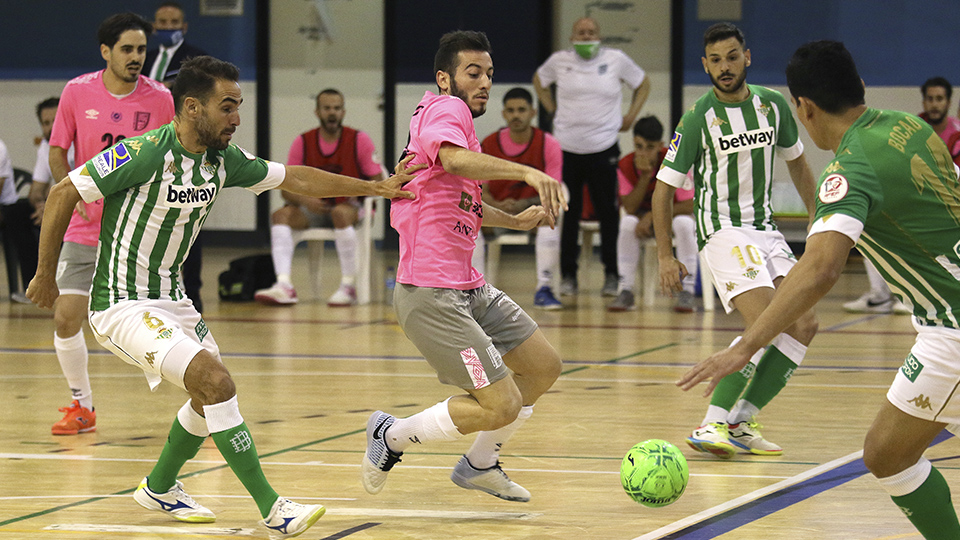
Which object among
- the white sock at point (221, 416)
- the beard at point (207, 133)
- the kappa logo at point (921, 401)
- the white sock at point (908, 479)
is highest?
the beard at point (207, 133)

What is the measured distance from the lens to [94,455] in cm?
548

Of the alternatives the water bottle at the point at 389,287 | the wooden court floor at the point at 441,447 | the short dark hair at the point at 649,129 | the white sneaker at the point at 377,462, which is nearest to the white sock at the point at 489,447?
the wooden court floor at the point at 441,447

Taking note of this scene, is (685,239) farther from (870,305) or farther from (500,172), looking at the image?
(500,172)

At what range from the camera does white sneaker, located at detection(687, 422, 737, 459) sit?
17.7 ft

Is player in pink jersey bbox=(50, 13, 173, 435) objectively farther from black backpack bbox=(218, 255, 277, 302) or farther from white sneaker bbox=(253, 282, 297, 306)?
black backpack bbox=(218, 255, 277, 302)

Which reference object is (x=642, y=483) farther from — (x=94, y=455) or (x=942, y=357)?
(x=94, y=455)

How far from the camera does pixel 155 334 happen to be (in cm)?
439

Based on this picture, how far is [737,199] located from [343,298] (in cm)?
648

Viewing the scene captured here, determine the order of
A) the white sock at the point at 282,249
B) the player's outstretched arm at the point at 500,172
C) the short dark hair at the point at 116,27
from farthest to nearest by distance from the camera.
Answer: the white sock at the point at 282,249 → the short dark hair at the point at 116,27 → the player's outstretched arm at the point at 500,172

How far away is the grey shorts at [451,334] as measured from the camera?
4340 mm

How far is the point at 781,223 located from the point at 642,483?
11.3 meters

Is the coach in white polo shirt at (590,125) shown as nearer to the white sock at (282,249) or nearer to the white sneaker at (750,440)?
the white sock at (282,249)

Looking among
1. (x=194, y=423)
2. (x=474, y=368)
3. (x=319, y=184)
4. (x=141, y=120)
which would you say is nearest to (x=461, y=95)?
(x=319, y=184)

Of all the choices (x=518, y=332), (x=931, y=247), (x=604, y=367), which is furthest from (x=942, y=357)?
(x=604, y=367)
